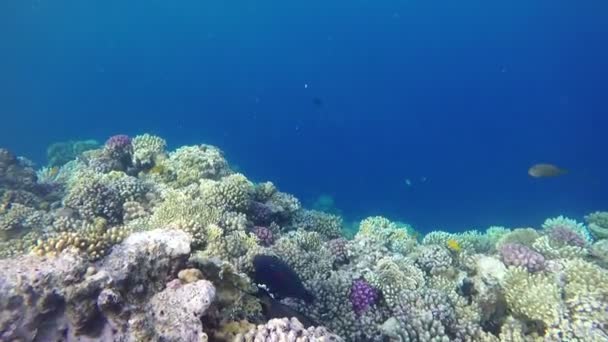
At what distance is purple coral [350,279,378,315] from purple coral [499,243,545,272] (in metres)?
3.07

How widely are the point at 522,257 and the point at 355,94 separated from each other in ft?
497

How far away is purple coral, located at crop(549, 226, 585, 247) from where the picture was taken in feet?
29.6

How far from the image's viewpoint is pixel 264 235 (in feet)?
24.0

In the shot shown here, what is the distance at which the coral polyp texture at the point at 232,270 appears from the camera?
9.83ft

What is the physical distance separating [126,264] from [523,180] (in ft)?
286

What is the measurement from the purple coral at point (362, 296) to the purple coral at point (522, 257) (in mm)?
3066

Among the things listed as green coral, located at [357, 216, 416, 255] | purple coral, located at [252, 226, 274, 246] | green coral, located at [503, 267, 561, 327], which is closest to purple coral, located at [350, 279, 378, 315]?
purple coral, located at [252, 226, 274, 246]

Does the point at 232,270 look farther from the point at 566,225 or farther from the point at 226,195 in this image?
the point at 566,225


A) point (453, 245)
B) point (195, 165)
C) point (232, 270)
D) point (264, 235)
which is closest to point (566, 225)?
point (453, 245)

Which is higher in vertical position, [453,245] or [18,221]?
[453,245]

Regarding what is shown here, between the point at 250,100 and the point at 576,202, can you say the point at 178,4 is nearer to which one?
the point at 250,100

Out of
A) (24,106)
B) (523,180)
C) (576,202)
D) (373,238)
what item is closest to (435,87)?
(523,180)

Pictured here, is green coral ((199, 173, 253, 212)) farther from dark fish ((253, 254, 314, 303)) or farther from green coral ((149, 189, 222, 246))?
dark fish ((253, 254, 314, 303))

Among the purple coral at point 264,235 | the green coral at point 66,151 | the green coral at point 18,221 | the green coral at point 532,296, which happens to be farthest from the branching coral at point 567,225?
the green coral at point 66,151
